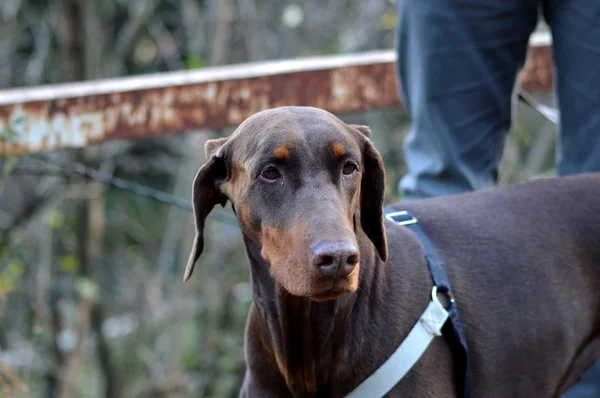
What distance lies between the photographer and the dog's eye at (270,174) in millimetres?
2668

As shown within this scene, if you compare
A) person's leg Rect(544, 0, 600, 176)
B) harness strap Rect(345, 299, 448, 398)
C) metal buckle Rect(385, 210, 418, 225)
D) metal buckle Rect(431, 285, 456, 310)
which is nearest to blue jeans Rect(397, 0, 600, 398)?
person's leg Rect(544, 0, 600, 176)

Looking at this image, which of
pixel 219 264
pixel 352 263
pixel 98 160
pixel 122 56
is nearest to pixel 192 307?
Result: pixel 219 264

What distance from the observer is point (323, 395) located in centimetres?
286

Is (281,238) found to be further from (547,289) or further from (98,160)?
(98,160)

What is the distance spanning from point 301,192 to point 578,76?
1.70 metres

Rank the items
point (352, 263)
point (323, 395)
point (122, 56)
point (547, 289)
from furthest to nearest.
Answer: point (122, 56), point (547, 289), point (323, 395), point (352, 263)

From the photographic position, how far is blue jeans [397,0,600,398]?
374cm

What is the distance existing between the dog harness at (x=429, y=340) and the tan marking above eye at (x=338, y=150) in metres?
0.59

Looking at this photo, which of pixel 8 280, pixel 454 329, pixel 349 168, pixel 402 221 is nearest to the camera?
pixel 349 168

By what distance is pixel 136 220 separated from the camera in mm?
8570

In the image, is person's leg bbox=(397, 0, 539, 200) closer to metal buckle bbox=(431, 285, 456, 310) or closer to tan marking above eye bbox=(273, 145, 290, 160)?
metal buckle bbox=(431, 285, 456, 310)

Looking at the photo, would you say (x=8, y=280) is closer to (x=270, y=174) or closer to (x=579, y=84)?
(x=270, y=174)

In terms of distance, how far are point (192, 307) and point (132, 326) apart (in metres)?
0.97

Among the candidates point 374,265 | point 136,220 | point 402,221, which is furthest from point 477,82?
point 136,220
